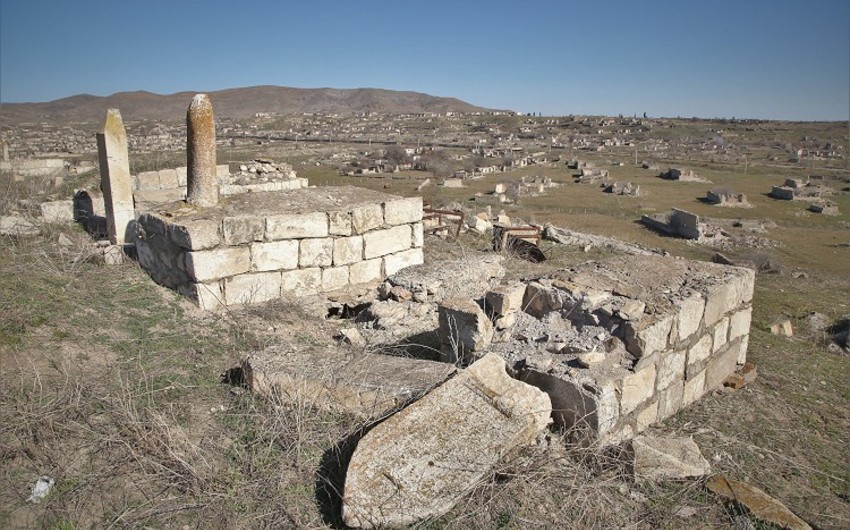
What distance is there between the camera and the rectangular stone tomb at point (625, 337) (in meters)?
4.33

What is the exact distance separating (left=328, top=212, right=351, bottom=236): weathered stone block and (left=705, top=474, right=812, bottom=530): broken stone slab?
221 inches

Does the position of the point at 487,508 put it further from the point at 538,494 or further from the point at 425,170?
the point at 425,170

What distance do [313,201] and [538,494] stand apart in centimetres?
609

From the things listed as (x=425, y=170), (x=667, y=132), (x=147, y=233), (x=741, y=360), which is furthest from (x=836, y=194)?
(x=667, y=132)

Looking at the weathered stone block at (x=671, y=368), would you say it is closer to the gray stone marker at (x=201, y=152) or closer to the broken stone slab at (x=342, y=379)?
the broken stone slab at (x=342, y=379)

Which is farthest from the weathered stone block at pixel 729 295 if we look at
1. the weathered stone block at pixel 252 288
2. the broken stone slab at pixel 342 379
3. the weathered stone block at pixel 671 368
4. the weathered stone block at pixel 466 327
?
the weathered stone block at pixel 252 288

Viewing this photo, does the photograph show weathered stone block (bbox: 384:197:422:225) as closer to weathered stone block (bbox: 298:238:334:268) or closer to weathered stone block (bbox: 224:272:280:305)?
weathered stone block (bbox: 298:238:334:268)

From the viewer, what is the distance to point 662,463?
12.8 feet

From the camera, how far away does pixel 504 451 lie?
356 centimetres

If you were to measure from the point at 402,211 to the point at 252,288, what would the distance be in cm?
274

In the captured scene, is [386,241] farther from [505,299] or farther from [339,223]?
[505,299]

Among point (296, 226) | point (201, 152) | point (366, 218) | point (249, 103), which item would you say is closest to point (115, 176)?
point (201, 152)

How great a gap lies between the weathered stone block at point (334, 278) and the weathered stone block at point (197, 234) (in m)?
1.67

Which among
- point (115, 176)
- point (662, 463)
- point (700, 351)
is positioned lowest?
point (662, 463)
